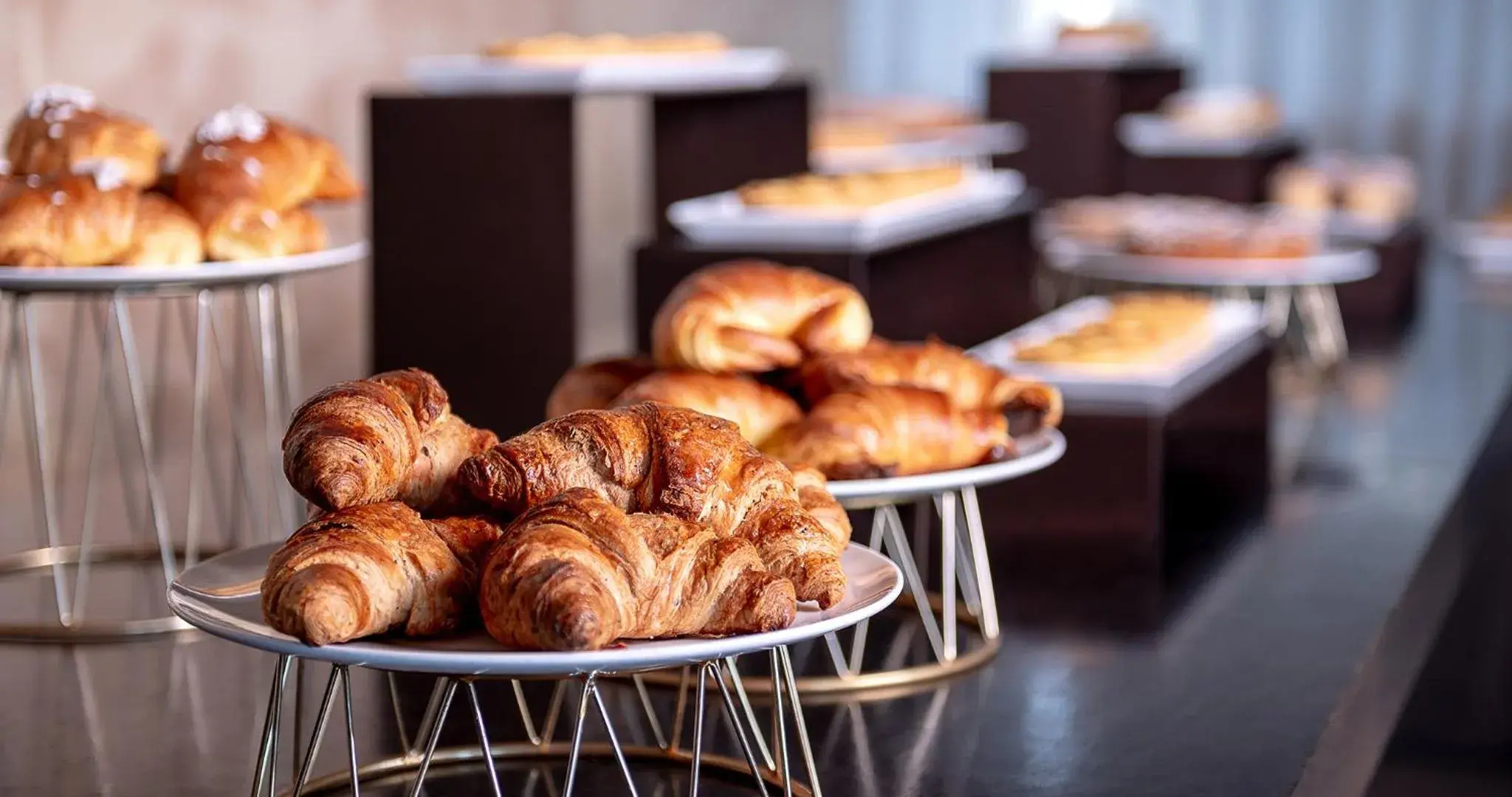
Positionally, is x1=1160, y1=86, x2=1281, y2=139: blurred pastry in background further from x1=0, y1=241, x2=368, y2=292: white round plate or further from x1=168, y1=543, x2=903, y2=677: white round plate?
x1=168, y1=543, x2=903, y2=677: white round plate

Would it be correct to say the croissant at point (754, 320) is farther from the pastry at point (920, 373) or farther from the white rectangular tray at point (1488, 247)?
the white rectangular tray at point (1488, 247)

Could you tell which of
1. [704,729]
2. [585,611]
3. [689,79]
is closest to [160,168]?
[689,79]

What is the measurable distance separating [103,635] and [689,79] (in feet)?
4.48

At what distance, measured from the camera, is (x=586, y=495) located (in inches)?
50.1

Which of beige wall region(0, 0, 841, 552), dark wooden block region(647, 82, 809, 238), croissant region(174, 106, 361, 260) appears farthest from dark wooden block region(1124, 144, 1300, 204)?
croissant region(174, 106, 361, 260)

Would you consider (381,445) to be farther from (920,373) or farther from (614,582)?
(920,373)

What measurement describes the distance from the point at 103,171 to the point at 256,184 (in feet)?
0.63

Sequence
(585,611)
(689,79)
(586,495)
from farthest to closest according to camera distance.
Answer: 1. (689,79)
2. (586,495)
3. (585,611)

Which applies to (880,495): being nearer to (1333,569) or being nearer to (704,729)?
(704,729)

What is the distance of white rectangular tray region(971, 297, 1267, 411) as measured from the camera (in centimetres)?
276

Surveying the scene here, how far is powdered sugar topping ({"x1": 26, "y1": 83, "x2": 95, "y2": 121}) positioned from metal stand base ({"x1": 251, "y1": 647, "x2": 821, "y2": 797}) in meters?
1.02

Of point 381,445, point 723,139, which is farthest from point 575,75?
point 381,445

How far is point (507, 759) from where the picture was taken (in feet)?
5.86

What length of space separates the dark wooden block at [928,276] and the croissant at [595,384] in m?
0.70
